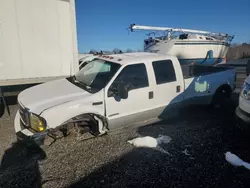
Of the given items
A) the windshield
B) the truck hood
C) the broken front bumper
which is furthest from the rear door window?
the broken front bumper

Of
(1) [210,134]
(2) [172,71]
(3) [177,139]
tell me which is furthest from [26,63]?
(1) [210,134]

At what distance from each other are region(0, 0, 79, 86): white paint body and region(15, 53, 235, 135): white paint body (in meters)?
1.21

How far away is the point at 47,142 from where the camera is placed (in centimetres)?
401

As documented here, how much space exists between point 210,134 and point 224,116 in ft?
4.78

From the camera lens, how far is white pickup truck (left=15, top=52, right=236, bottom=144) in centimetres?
376

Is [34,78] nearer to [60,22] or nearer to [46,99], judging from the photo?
[60,22]

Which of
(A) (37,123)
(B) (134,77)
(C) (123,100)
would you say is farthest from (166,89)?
(A) (37,123)

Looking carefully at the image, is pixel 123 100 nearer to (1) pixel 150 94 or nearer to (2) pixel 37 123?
(1) pixel 150 94

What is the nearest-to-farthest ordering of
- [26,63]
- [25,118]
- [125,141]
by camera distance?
[25,118] → [125,141] → [26,63]

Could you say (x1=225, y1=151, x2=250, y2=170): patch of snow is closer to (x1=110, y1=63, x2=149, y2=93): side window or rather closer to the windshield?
(x1=110, y1=63, x2=149, y2=93): side window

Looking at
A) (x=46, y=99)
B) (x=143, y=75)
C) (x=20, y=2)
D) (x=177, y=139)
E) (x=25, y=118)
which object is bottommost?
(x=177, y=139)

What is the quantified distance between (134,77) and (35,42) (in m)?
2.94

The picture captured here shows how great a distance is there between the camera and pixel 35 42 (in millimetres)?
5812

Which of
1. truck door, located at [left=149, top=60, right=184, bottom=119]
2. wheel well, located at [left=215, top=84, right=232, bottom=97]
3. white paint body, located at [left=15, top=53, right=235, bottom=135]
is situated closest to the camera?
white paint body, located at [left=15, top=53, right=235, bottom=135]
